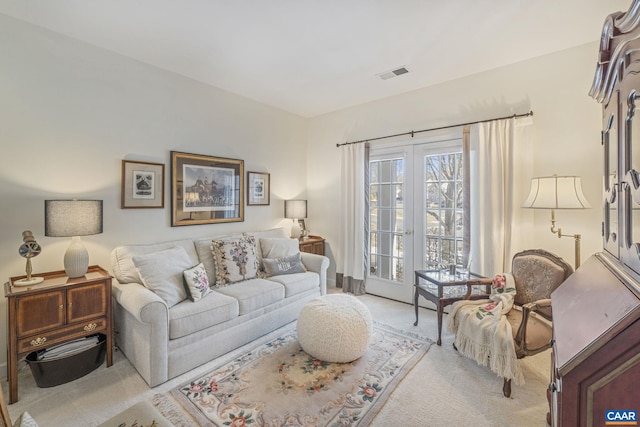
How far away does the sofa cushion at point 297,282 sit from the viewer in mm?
3043

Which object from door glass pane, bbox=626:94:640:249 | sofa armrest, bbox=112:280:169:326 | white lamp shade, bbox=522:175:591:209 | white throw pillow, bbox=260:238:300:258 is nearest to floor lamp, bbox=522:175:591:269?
white lamp shade, bbox=522:175:591:209

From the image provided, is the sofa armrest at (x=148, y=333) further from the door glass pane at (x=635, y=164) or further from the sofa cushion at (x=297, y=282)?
the door glass pane at (x=635, y=164)

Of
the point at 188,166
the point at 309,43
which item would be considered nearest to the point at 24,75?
the point at 188,166

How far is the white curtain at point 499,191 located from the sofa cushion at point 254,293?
2.16 metres

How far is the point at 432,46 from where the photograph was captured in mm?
2557

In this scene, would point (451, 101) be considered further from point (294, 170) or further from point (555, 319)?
point (555, 319)

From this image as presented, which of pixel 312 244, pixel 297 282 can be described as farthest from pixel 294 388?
pixel 312 244

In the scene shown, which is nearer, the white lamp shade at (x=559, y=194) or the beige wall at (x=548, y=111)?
the white lamp shade at (x=559, y=194)

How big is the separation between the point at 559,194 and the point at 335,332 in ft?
6.89

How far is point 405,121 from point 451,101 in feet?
1.90

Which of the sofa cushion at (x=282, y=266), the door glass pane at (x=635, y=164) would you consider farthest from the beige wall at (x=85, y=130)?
the door glass pane at (x=635, y=164)

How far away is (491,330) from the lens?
2031 millimetres

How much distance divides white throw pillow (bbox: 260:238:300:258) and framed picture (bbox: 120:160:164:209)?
126cm

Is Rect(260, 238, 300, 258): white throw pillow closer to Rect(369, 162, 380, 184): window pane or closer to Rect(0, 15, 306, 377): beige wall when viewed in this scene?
Rect(0, 15, 306, 377): beige wall
